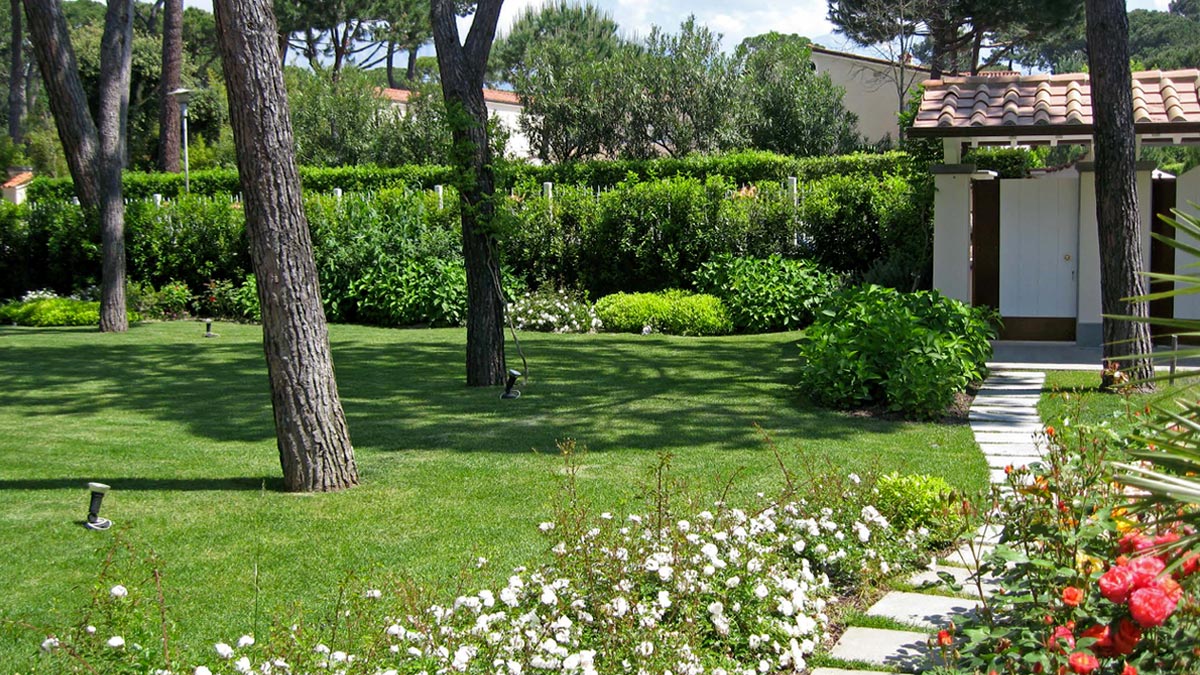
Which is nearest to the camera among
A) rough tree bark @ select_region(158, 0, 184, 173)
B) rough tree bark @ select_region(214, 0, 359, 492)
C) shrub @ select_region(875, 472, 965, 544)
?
shrub @ select_region(875, 472, 965, 544)

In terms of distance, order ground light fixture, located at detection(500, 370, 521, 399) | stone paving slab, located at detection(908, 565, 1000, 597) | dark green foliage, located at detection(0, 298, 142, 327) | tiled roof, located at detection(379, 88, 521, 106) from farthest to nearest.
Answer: tiled roof, located at detection(379, 88, 521, 106), dark green foliage, located at detection(0, 298, 142, 327), ground light fixture, located at detection(500, 370, 521, 399), stone paving slab, located at detection(908, 565, 1000, 597)

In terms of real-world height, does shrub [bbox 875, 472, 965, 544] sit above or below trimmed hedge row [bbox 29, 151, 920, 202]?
below

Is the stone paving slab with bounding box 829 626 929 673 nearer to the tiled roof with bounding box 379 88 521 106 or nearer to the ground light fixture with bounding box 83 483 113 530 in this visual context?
the ground light fixture with bounding box 83 483 113 530

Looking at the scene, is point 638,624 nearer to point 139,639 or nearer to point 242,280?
point 139,639

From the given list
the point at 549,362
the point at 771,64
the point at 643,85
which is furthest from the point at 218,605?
A: the point at 771,64

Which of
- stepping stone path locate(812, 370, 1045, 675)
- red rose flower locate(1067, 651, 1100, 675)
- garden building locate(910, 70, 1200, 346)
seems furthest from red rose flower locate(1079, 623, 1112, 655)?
garden building locate(910, 70, 1200, 346)

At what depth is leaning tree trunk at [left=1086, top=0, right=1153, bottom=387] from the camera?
905cm

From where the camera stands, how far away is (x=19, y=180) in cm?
3641

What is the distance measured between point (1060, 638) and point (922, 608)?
162cm

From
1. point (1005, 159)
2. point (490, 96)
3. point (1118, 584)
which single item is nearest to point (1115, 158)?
point (1118, 584)

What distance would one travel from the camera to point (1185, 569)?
275 cm

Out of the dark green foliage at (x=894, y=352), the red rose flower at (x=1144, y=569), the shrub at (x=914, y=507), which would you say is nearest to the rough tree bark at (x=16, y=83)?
the dark green foliage at (x=894, y=352)

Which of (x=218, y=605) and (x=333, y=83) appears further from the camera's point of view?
(x=333, y=83)

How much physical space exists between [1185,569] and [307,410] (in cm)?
488
